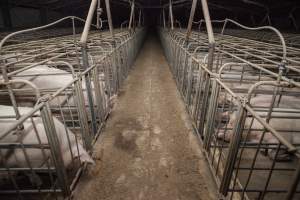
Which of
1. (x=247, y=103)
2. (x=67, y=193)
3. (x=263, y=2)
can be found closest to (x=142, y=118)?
(x=67, y=193)

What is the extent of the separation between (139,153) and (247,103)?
1.74 m

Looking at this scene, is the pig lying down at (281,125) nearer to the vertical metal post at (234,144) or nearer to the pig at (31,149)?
the vertical metal post at (234,144)

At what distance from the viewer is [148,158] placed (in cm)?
282

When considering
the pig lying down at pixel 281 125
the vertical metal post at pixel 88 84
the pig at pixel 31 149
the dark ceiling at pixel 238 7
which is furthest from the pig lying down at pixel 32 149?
the dark ceiling at pixel 238 7

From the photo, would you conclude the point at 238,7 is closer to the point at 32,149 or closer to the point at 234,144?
the point at 234,144

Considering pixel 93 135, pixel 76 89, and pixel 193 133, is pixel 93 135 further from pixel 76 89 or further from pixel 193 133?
pixel 193 133

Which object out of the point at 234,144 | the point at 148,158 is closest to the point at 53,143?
the point at 148,158

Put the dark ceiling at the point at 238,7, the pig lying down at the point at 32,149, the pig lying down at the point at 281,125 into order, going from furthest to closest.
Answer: the dark ceiling at the point at 238,7
the pig lying down at the point at 281,125
the pig lying down at the point at 32,149

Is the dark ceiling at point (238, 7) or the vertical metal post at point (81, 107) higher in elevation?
the dark ceiling at point (238, 7)

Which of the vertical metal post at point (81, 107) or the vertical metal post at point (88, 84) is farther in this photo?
the vertical metal post at point (88, 84)

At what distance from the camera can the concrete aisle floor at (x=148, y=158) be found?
230cm

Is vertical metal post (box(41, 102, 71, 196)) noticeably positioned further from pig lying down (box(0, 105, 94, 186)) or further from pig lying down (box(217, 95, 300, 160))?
pig lying down (box(217, 95, 300, 160))

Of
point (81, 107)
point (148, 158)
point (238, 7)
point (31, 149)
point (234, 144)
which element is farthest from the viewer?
point (238, 7)

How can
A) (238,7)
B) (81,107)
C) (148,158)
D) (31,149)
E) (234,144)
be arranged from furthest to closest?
(238,7) < (148,158) < (81,107) < (31,149) < (234,144)
